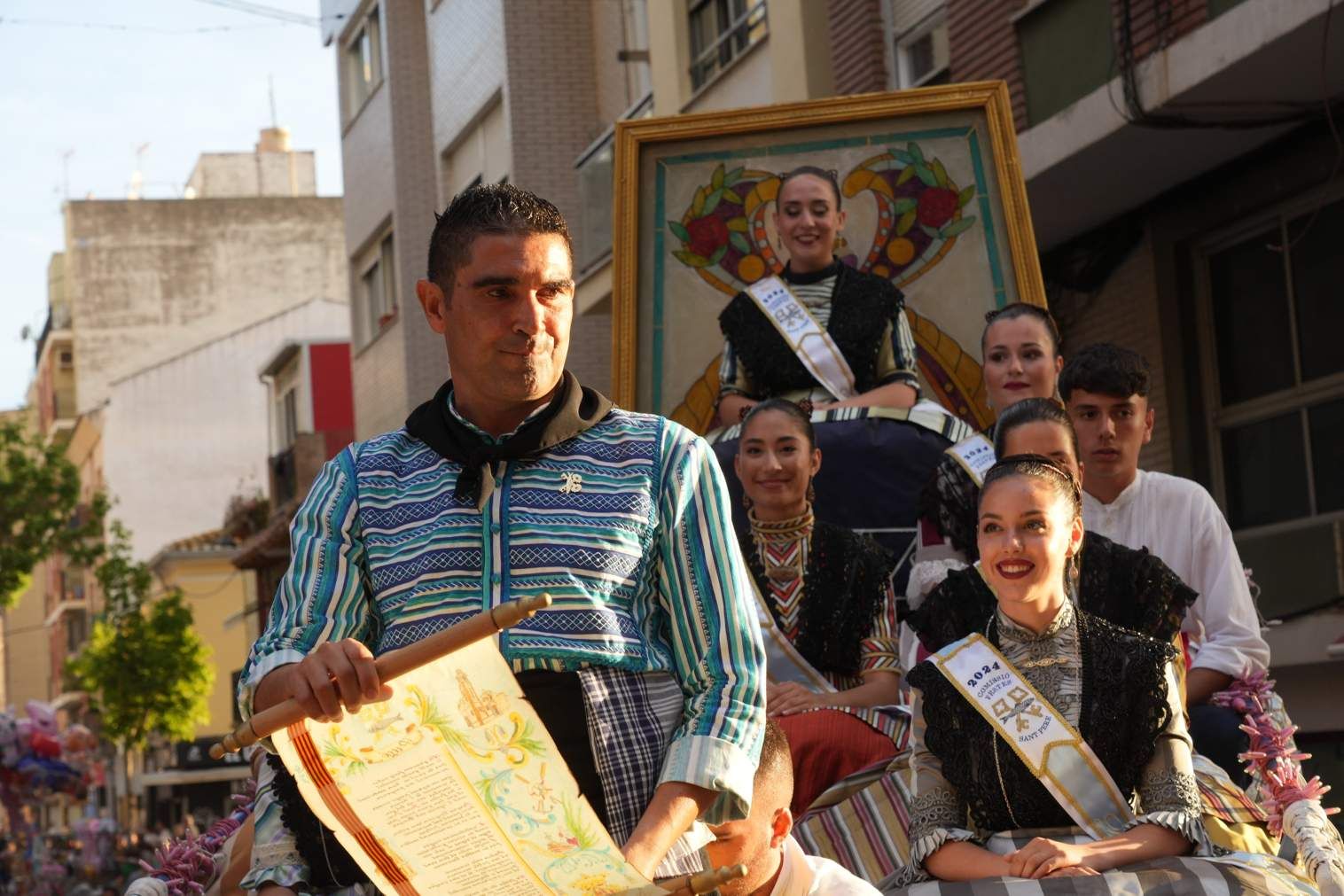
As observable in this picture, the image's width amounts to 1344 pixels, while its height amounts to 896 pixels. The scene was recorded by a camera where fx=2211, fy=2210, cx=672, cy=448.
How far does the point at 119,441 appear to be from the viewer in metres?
55.4

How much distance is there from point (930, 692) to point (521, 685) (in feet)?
6.34

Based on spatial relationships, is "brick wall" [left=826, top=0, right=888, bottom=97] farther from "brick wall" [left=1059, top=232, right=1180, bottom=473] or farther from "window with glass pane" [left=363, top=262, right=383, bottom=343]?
"window with glass pane" [left=363, top=262, right=383, bottom=343]

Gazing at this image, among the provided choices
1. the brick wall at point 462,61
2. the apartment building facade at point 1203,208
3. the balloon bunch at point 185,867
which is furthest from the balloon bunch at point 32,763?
the balloon bunch at point 185,867

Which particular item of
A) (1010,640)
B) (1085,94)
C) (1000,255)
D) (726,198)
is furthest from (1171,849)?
(1085,94)

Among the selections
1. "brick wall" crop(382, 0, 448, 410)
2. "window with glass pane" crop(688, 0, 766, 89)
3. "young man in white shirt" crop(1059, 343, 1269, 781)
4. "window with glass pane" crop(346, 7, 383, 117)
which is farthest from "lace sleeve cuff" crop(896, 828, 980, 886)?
"window with glass pane" crop(346, 7, 383, 117)

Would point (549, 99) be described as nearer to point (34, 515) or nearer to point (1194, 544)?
point (34, 515)

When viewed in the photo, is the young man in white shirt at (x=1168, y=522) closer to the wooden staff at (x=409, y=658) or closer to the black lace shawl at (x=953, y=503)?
the black lace shawl at (x=953, y=503)

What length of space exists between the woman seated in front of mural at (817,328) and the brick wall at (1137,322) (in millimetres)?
5673

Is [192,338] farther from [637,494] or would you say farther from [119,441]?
[637,494]

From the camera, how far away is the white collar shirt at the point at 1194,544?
6.07 metres

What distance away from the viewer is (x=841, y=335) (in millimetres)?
8141

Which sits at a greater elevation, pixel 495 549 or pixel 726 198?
pixel 726 198

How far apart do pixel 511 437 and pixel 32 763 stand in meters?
15.4

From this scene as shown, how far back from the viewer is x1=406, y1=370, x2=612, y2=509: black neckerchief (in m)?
3.33
